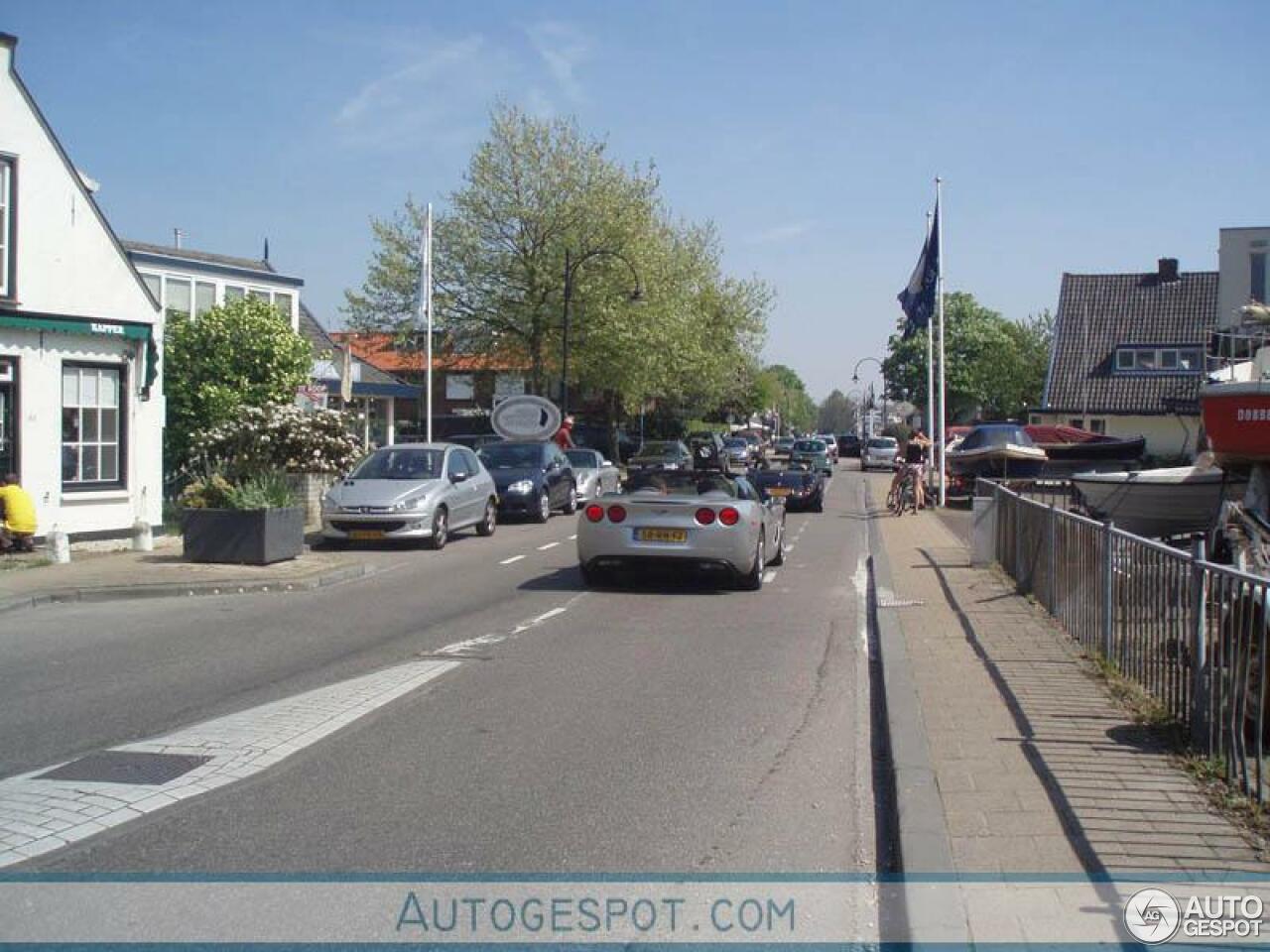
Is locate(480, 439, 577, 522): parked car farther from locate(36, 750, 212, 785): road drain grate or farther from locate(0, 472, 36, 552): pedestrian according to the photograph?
locate(36, 750, 212, 785): road drain grate

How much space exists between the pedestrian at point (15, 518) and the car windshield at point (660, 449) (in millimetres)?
26860

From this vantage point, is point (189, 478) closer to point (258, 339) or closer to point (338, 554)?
point (258, 339)

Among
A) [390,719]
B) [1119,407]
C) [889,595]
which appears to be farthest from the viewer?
[1119,407]

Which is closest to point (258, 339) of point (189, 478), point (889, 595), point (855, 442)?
point (189, 478)

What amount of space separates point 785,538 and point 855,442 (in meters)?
60.2

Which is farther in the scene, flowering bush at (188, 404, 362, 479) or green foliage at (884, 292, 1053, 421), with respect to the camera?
green foliage at (884, 292, 1053, 421)

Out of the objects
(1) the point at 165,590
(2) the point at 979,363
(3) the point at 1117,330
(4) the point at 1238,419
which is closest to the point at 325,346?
(1) the point at 165,590

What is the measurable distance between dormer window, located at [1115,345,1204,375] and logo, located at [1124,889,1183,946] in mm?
51491

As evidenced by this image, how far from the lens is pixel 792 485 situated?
1099 inches

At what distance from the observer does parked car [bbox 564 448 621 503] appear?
91.2 ft

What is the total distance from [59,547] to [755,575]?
857cm

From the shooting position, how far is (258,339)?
82.3ft

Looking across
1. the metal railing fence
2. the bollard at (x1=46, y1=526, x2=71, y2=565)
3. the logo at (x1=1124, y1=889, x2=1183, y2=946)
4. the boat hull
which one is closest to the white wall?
the boat hull

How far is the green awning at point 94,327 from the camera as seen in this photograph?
52.3 feet
